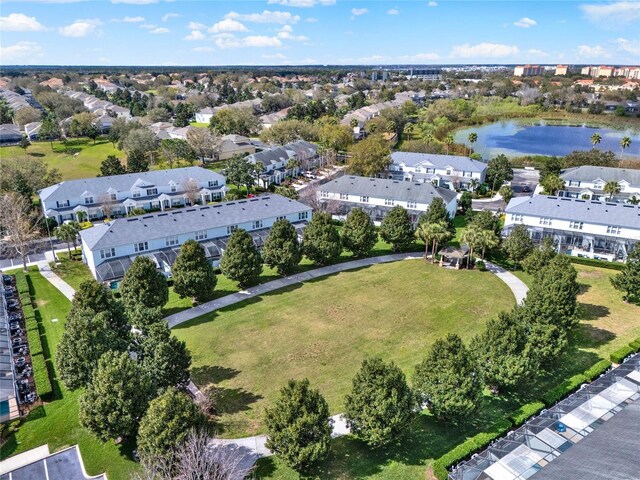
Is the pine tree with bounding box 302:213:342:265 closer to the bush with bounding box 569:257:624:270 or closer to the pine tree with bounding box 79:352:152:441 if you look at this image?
the pine tree with bounding box 79:352:152:441

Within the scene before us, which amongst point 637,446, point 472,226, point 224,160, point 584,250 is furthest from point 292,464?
point 224,160

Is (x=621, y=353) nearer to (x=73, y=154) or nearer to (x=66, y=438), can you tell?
(x=66, y=438)

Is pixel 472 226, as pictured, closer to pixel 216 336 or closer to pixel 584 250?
pixel 584 250

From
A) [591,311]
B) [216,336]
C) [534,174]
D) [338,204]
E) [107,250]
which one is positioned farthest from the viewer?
[534,174]

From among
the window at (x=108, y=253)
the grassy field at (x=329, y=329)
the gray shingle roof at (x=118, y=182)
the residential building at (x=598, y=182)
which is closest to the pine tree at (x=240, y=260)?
the grassy field at (x=329, y=329)

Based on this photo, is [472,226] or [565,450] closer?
[565,450]

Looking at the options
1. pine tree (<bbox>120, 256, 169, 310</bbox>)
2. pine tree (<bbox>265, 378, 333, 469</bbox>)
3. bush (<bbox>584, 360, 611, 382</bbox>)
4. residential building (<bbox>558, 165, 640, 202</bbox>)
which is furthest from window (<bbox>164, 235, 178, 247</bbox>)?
residential building (<bbox>558, 165, 640, 202</bbox>)
